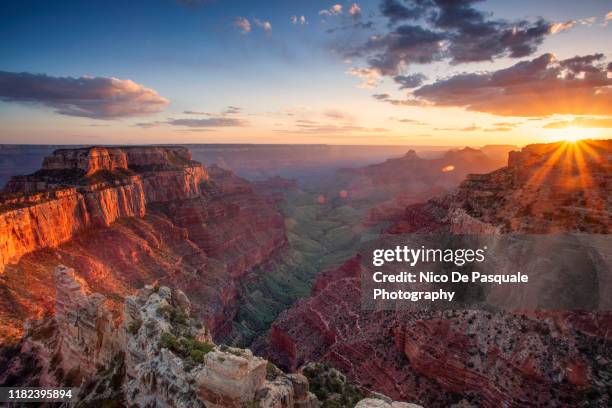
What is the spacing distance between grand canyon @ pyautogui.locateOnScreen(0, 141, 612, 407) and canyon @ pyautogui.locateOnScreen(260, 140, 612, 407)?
0.14m

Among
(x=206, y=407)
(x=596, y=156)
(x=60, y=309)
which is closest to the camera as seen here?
(x=206, y=407)

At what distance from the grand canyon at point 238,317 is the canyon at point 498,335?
0.46 ft

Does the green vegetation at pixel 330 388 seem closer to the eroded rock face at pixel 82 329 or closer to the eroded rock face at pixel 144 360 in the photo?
the eroded rock face at pixel 144 360

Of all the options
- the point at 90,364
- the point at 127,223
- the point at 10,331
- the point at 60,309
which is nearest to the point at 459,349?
the point at 90,364

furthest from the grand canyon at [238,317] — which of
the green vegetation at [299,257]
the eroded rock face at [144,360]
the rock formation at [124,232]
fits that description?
the green vegetation at [299,257]

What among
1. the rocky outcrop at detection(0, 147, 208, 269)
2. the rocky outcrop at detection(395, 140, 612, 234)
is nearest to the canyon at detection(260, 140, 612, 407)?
the rocky outcrop at detection(395, 140, 612, 234)

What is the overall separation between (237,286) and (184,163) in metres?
44.4

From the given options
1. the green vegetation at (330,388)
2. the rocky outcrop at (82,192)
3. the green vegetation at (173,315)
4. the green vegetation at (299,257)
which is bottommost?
the green vegetation at (299,257)

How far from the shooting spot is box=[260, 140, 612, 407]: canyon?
29812 millimetres

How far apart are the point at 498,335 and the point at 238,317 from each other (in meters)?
52.7

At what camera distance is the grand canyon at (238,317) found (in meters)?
23.8

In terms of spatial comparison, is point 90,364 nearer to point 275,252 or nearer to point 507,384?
point 507,384

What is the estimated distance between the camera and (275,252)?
110m

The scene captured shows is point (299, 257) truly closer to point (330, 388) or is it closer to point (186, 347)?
point (330, 388)
